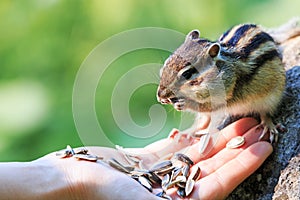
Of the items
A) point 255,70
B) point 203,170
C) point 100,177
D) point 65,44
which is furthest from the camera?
point 65,44

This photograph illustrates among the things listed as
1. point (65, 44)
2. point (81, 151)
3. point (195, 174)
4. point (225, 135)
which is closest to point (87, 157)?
point (81, 151)

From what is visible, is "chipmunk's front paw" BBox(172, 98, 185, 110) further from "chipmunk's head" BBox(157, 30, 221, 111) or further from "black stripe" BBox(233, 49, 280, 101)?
"black stripe" BBox(233, 49, 280, 101)

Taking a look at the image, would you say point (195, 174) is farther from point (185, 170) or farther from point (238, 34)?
point (238, 34)

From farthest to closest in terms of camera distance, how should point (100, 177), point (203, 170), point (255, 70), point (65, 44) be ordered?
point (65, 44)
point (255, 70)
point (203, 170)
point (100, 177)

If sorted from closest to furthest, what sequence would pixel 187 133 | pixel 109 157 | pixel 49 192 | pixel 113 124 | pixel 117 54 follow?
pixel 49 192 < pixel 109 157 < pixel 187 133 < pixel 113 124 < pixel 117 54

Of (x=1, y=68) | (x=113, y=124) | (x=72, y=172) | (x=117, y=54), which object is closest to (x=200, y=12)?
(x=117, y=54)

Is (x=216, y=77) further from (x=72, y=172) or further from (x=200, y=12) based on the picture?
(x=200, y=12)

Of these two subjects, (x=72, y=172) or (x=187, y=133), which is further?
(x=187, y=133)
